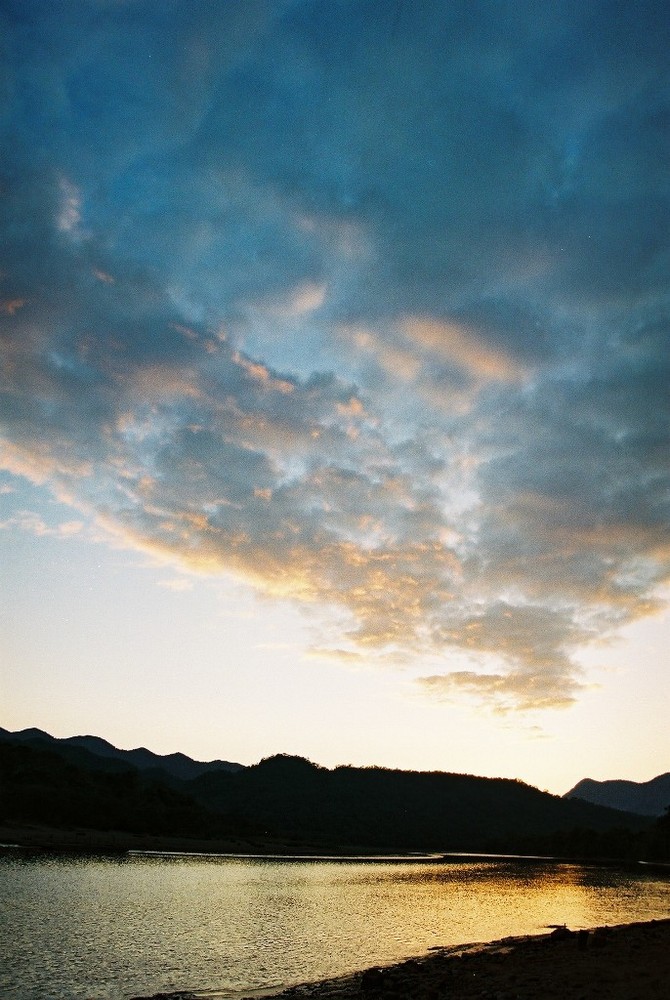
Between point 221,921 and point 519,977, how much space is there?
2786cm

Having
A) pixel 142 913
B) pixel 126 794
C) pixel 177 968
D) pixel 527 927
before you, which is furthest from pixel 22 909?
pixel 126 794

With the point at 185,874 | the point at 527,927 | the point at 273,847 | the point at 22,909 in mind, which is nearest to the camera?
the point at 22,909

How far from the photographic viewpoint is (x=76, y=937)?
36.9 m

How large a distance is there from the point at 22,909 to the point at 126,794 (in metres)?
133

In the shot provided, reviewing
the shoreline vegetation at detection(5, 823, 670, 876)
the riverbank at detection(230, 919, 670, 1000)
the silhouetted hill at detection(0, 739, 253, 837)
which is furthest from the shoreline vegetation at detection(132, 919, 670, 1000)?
the silhouetted hill at detection(0, 739, 253, 837)

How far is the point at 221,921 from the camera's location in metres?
48.0

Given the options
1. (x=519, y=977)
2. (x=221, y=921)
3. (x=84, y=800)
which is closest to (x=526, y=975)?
(x=519, y=977)

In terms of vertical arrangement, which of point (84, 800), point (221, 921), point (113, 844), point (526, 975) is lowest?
point (113, 844)

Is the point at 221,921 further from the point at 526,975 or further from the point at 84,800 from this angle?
the point at 84,800

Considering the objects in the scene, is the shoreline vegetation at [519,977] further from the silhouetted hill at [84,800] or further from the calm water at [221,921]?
the silhouetted hill at [84,800]

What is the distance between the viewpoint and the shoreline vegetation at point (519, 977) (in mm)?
24156

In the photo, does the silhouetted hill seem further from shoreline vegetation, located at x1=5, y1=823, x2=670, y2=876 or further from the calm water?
the calm water

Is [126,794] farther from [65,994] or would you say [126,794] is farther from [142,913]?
[65,994]

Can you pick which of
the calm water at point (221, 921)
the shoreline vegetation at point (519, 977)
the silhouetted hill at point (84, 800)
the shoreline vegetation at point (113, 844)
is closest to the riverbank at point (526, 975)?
the shoreline vegetation at point (519, 977)
